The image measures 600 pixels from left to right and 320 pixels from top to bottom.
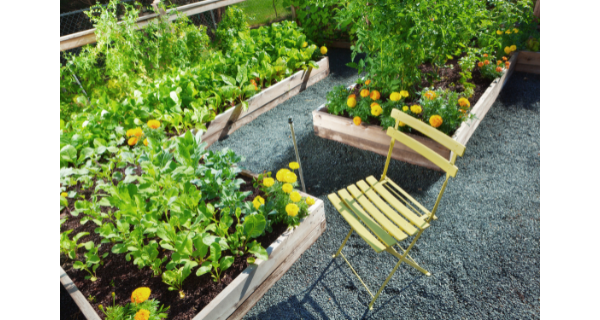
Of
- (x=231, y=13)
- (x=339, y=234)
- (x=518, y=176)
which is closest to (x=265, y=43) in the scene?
(x=231, y=13)

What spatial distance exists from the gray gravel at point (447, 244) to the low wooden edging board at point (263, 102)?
1.59ft

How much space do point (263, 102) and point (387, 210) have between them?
2.65m

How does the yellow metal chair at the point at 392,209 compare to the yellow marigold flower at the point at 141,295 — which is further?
the yellow metal chair at the point at 392,209

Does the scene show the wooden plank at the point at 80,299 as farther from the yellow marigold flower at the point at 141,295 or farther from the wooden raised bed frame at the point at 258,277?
the yellow marigold flower at the point at 141,295

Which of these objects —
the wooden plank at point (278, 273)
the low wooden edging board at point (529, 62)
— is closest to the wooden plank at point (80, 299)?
the wooden plank at point (278, 273)

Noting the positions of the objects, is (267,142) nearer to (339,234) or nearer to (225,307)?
(339,234)

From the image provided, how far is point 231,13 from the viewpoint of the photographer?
495cm

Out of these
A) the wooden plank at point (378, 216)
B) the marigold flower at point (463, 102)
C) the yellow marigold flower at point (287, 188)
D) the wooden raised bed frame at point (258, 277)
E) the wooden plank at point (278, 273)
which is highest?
the yellow marigold flower at point (287, 188)

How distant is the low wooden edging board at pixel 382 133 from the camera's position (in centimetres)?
293

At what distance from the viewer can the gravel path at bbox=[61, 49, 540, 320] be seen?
6.48 ft

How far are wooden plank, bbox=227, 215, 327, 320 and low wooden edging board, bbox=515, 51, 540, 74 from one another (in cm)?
385

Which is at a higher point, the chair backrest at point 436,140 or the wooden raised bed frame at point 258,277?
the chair backrest at point 436,140

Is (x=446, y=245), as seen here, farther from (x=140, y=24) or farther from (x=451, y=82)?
(x=140, y=24)

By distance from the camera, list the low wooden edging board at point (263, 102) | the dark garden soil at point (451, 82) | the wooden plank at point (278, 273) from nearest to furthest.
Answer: the wooden plank at point (278, 273) < the dark garden soil at point (451, 82) < the low wooden edging board at point (263, 102)
